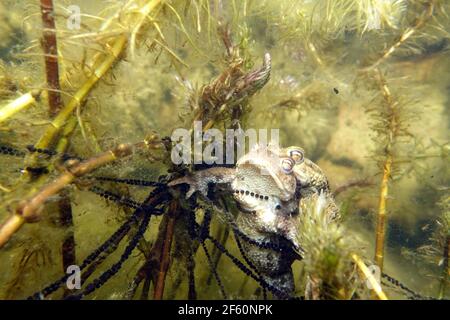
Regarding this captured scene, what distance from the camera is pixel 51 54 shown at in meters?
2.08

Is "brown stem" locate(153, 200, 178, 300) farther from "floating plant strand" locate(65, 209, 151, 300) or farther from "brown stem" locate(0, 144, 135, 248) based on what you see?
"brown stem" locate(0, 144, 135, 248)

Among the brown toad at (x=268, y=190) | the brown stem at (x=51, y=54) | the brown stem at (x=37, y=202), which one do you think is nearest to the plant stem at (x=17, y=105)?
the brown stem at (x=51, y=54)

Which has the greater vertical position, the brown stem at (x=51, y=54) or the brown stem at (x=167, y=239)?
the brown stem at (x=51, y=54)

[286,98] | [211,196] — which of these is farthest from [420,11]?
[211,196]

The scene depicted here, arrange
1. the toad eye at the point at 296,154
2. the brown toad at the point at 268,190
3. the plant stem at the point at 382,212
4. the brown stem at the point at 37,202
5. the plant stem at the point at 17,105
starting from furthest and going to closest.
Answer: the plant stem at the point at 382,212 → the toad eye at the point at 296,154 → the brown toad at the point at 268,190 → the plant stem at the point at 17,105 → the brown stem at the point at 37,202

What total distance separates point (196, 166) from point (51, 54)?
142 cm

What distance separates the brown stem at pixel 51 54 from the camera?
1986 millimetres

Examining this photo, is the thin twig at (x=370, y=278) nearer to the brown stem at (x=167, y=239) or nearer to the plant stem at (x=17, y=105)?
the brown stem at (x=167, y=239)

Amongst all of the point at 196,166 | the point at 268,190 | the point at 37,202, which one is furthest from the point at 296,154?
the point at 37,202

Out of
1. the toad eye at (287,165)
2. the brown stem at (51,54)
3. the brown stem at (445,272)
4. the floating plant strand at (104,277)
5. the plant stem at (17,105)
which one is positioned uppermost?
the brown stem at (51,54)

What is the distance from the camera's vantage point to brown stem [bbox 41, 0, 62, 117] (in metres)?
1.99

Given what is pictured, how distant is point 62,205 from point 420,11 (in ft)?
15.0

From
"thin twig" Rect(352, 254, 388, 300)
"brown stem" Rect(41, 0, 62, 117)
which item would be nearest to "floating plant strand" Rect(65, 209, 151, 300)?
"brown stem" Rect(41, 0, 62, 117)

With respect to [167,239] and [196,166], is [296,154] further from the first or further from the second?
[167,239]
